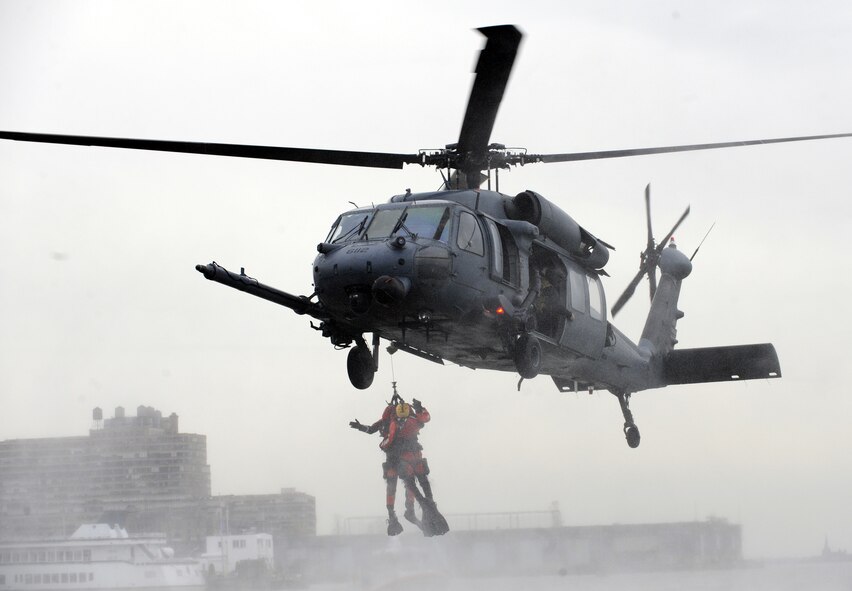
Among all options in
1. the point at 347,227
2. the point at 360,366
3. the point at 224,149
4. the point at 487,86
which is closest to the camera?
the point at 487,86

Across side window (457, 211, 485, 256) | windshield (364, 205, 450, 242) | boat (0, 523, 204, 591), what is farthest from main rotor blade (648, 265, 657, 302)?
boat (0, 523, 204, 591)

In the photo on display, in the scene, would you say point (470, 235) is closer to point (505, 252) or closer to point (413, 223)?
point (413, 223)

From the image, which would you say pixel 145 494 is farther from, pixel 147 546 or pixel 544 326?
pixel 544 326

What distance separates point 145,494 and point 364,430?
89.7 feet

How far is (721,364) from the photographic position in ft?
54.9

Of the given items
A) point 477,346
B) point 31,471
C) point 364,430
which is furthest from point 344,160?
point 31,471

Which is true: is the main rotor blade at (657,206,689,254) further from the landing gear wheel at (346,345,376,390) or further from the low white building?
the low white building

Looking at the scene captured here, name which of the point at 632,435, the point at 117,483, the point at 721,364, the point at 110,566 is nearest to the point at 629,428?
the point at 632,435

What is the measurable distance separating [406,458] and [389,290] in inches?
256

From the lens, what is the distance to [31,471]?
1178 inches

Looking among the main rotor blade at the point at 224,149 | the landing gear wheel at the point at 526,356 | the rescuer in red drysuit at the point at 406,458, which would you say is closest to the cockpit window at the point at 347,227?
the main rotor blade at the point at 224,149

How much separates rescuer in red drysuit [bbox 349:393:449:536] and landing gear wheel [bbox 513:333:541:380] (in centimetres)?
410

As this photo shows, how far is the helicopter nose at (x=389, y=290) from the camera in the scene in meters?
11.5

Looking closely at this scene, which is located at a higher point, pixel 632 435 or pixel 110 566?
pixel 632 435
